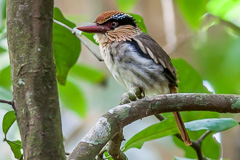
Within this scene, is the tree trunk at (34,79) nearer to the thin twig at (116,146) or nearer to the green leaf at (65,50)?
the thin twig at (116,146)

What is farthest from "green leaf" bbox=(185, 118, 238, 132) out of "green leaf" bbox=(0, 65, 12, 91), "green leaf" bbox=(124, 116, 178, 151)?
"green leaf" bbox=(0, 65, 12, 91)

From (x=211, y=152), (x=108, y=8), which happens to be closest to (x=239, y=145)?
(x=211, y=152)

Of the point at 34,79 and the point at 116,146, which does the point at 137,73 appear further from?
the point at 34,79

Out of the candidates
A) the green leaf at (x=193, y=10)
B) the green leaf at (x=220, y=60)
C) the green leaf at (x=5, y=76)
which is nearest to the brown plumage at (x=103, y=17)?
the green leaf at (x=193, y=10)

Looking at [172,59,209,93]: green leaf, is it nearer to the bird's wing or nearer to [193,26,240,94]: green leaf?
the bird's wing

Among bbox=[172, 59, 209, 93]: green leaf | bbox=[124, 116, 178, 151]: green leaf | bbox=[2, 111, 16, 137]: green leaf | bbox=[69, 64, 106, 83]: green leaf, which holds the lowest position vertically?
bbox=[69, 64, 106, 83]: green leaf

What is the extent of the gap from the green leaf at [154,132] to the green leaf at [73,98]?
4.48 feet

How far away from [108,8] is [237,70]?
5.21ft

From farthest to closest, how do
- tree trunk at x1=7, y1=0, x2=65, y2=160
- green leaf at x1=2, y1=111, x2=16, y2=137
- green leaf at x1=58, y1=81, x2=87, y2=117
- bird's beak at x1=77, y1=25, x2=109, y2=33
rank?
green leaf at x1=58, y1=81, x2=87, y2=117
bird's beak at x1=77, y1=25, x2=109, y2=33
green leaf at x1=2, y1=111, x2=16, y2=137
tree trunk at x1=7, y1=0, x2=65, y2=160

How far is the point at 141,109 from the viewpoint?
5.30 ft

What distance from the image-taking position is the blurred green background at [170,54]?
246cm

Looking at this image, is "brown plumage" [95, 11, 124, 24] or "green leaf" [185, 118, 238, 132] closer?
"green leaf" [185, 118, 238, 132]

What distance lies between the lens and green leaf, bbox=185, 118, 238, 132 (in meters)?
1.91

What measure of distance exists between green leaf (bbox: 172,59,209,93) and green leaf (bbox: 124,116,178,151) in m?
0.34
